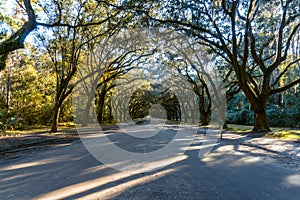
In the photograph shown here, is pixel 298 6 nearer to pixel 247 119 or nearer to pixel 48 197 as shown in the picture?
pixel 48 197

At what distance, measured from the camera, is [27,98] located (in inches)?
1009

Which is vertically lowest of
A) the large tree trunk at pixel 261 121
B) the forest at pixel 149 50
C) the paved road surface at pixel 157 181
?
the paved road surface at pixel 157 181

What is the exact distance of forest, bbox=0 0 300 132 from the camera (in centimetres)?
1250

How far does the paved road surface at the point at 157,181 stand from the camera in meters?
3.79

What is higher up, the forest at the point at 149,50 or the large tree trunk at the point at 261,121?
the forest at the point at 149,50

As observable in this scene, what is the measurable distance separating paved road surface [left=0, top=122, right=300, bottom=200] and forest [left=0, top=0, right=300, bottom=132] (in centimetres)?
480

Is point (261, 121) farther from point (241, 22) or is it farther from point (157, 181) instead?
point (157, 181)

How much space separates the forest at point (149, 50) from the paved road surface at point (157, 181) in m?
4.80

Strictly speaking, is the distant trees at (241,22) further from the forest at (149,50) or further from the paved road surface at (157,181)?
the paved road surface at (157,181)

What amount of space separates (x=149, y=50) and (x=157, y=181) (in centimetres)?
1833

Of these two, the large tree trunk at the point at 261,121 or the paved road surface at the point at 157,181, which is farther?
the large tree trunk at the point at 261,121

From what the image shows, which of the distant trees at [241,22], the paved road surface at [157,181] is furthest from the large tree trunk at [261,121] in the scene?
the paved road surface at [157,181]

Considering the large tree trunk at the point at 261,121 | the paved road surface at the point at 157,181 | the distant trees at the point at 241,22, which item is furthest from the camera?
the large tree trunk at the point at 261,121

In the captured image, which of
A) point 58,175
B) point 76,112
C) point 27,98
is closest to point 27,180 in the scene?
point 58,175
